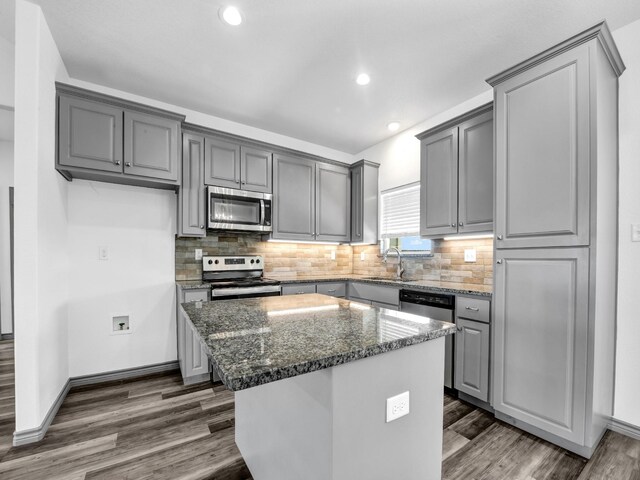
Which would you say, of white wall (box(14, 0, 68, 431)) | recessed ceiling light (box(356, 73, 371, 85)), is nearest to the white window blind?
recessed ceiling light (box(356, 73, 371, 85))

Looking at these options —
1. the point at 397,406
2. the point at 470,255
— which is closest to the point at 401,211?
the point at 470,255

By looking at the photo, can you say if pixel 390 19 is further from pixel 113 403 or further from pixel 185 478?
pixel 113 403

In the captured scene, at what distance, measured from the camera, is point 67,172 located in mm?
2410

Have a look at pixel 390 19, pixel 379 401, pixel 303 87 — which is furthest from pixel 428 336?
pixel 303 87

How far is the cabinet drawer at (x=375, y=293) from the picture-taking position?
115 inches

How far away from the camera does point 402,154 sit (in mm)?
3670

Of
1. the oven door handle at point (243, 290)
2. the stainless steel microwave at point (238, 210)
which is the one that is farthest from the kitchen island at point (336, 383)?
the stainless steel microwave at point (238, 210)

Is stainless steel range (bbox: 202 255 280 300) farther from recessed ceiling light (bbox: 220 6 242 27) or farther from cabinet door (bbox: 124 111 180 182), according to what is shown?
recessed ceiling light (bbox: 220 6 242 27)

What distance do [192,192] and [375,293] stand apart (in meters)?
2.09

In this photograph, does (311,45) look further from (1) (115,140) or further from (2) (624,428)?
(2) (624,428)

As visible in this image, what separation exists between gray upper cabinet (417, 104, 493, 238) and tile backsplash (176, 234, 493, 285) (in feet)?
1.13

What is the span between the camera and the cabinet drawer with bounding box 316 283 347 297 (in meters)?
3.35

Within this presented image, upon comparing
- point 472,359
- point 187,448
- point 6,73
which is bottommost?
point 187,448

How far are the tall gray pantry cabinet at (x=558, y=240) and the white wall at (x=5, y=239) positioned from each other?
18.8ft
